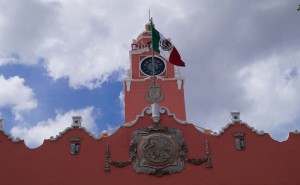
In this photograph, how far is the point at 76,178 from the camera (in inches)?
767

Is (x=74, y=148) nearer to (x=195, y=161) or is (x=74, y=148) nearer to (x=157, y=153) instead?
(x=157, y=153)

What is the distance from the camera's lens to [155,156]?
1973 centimetres

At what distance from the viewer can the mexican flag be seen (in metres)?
21.8

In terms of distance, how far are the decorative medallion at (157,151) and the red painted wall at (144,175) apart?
293 millimetres

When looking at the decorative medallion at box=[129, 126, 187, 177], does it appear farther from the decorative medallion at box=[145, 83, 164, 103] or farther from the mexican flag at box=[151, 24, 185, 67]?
the decorative medallion at box=[145, 83, 164, 103]

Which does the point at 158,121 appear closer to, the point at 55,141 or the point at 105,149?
the point at 105,149

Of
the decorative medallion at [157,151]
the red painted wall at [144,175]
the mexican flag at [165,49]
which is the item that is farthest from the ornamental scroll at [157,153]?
the mexican flag at [165,49]

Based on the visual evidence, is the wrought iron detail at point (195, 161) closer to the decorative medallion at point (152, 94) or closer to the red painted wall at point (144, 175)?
the red painted wall at point (144, 175)

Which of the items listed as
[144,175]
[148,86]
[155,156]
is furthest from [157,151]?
[148,86]

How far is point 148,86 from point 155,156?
428 inches

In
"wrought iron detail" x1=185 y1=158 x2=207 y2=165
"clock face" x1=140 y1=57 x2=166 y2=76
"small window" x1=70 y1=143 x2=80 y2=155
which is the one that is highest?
"clock face" x1=140 y1=57 x2=166 y2=76

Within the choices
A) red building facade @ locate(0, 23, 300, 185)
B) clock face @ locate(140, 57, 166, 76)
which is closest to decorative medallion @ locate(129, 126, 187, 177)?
red building facade @ locate(0, 23, 300, 185)

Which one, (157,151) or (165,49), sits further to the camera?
(165,49)

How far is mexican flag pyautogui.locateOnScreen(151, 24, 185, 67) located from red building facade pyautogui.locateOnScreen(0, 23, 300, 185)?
2759 mm
